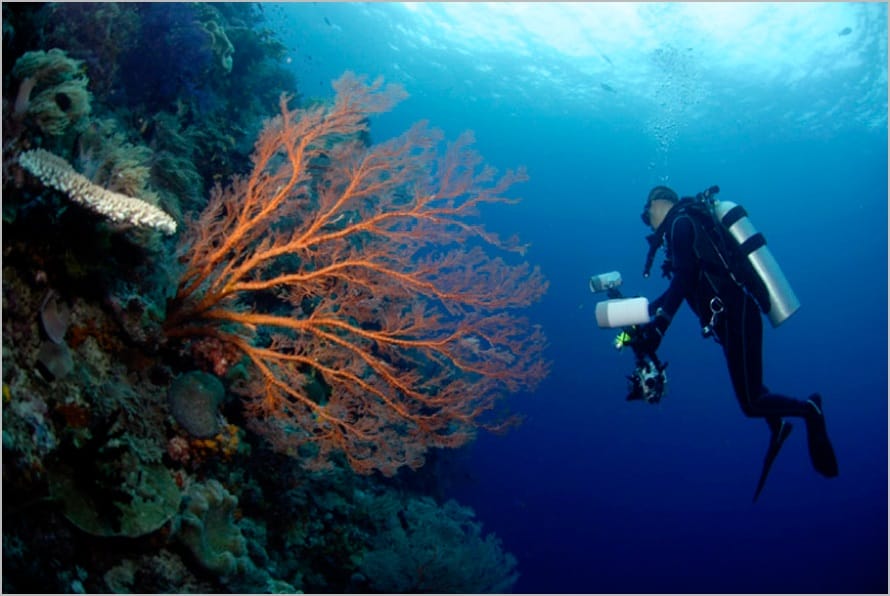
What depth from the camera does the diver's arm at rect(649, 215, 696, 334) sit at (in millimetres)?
5056

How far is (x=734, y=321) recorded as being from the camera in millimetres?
5590

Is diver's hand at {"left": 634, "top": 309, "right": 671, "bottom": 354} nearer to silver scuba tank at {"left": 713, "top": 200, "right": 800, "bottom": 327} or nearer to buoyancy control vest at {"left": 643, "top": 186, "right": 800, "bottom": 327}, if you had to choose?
buoyancy control vest at {"left": 643, "top": 186, "right": 800, "bottom": 327}

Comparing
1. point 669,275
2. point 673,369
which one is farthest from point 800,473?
point 669,275

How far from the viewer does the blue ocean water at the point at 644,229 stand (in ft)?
84.1

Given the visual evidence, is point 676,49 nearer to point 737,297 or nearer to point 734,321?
point 737,297

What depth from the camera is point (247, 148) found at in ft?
24.6

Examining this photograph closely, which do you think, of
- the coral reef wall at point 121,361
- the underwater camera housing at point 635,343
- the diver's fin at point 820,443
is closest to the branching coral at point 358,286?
the coral reef wall at point 121,361

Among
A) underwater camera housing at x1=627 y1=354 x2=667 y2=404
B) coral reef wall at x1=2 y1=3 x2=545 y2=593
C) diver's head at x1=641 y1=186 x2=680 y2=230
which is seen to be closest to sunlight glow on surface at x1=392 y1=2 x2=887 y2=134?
diver's head at x1=641 y1=186 x2=680 y2=230

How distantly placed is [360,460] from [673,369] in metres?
72.7

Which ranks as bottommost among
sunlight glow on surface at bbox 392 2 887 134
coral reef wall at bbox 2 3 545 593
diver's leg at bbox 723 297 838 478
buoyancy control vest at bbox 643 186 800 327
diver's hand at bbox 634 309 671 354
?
coral reef wall at bbox 2 3 545 593

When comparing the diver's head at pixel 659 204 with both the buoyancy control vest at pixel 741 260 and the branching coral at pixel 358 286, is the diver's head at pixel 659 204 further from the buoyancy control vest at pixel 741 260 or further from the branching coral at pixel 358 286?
the branching coral at pixel 358 286

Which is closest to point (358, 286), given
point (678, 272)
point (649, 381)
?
point (649, 381)

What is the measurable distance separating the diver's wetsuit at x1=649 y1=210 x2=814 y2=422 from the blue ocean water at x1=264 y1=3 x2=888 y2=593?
5.04 m

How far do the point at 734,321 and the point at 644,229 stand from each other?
2946 inches
